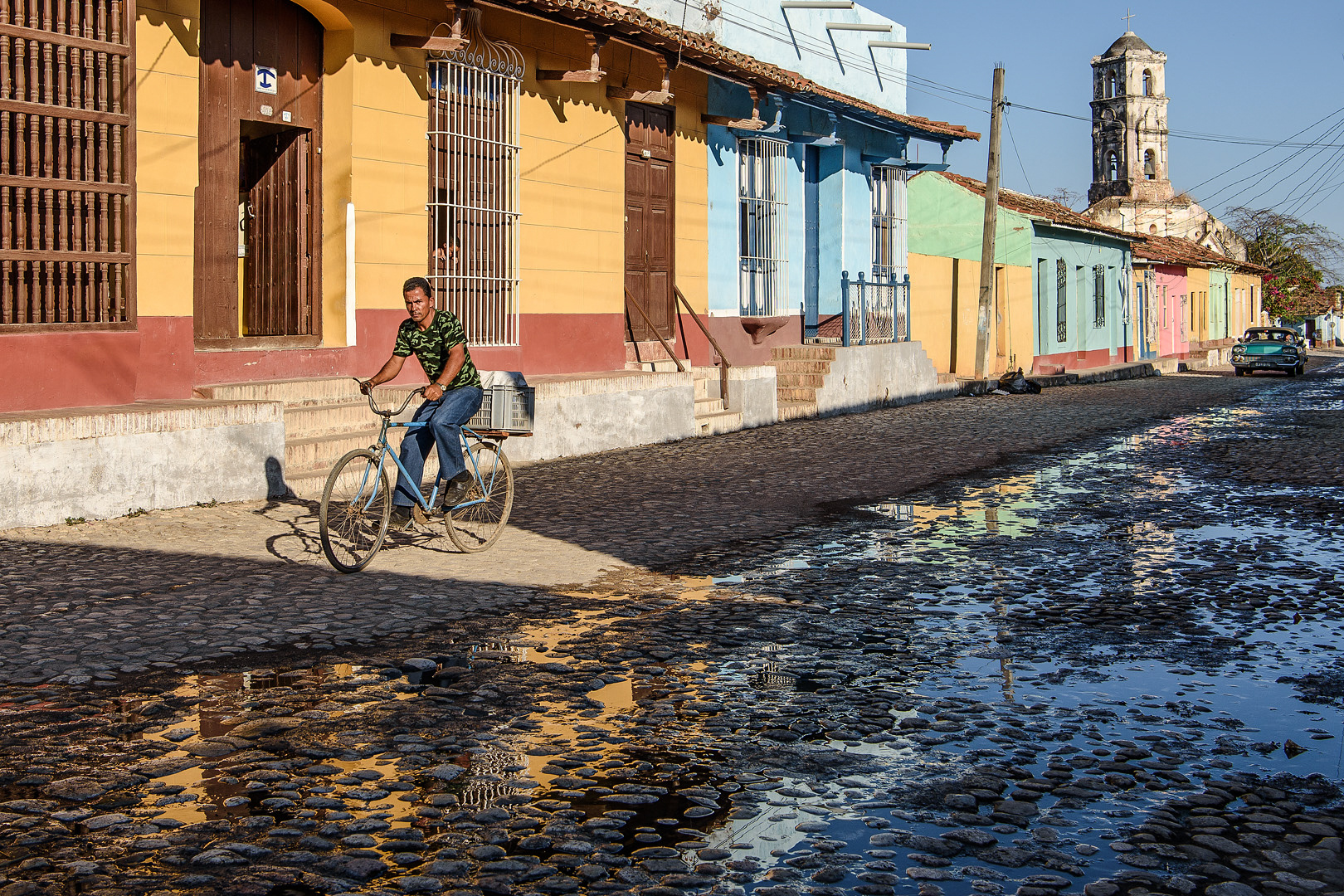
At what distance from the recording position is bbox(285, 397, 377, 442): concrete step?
11.2 meters

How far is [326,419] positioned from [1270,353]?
35.2m

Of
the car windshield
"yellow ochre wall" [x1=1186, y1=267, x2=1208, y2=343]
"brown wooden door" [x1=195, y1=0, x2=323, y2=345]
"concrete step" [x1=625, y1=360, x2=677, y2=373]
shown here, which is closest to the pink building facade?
"yellow ochre wall" [x1=1186, y1=267, x2=1208, y2=343]

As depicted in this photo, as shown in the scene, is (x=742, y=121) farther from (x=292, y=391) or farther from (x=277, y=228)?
(x=292, y=391)

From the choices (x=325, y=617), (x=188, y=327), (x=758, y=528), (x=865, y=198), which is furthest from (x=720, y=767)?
(x=865, y=198)

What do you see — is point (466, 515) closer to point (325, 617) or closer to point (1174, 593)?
point (325, 617)

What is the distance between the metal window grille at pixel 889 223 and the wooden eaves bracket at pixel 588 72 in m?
9.58

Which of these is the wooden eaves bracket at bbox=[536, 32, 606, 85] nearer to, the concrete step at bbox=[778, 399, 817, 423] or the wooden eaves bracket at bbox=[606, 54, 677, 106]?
the wooden eaves bracket at bbox=[606, 54, 677, 106]

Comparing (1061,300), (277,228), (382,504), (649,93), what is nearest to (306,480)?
(382,504)

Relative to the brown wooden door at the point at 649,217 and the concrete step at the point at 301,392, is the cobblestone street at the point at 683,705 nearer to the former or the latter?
the concrete step at the point at 301,392

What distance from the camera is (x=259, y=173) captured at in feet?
41.1

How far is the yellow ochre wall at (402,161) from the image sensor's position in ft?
35.0

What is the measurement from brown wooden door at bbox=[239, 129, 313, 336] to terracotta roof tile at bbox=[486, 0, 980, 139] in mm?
2539

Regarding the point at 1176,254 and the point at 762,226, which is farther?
the point at 1176,254

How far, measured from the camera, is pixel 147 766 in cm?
432
